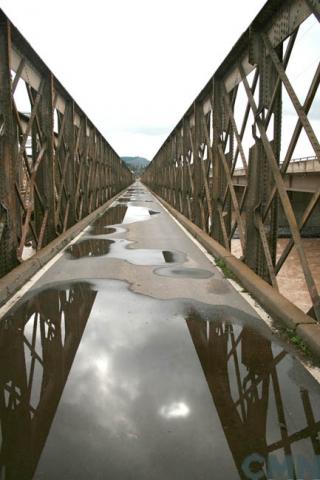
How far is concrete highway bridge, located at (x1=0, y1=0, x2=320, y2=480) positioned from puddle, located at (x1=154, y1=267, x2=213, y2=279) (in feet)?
0.12

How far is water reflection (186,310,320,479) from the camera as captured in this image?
2578mm

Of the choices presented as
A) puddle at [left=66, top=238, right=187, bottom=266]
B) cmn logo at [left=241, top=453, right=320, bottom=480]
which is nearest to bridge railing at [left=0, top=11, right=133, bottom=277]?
puddle at [left=66, top=238, right=187, bottom=266]

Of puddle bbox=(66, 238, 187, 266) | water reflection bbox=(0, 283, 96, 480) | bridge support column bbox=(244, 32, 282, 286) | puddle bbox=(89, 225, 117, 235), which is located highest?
bridge support column bbox=(244, 32, 282, 286)

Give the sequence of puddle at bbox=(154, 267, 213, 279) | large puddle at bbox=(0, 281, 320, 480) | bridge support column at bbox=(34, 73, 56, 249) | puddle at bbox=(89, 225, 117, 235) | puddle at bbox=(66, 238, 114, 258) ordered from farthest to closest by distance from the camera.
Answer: puddle at bbox=(89, 225, 117, 235) → bridge support column at bbox=(34, 73, 56, 249) → puddle at bbox=(66, 238, 114, 258) → puddle at bbox=(154, 267, 213, 279) → large puddle at bbox=(0, 281, 320, 480)

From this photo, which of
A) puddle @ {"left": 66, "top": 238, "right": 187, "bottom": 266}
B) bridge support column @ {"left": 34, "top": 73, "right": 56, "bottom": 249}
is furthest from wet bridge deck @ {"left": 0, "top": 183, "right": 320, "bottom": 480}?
bridge support column @ {"left": 34, "top": 73, "right": 56, "bottom": 249}

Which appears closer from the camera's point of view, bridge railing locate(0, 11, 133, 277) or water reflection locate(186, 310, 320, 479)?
water reflection locate(186, 310, 320, 479)

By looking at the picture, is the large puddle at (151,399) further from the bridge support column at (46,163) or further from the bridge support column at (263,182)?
the bridge support column at (46,163)

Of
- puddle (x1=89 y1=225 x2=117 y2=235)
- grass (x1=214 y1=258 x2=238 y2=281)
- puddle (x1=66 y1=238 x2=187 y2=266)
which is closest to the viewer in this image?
grass (x1=214 y1=258 x2=238 y2=281)

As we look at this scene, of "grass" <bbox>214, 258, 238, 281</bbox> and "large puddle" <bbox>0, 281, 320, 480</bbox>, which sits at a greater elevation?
"grass" <bbox>214, 258, 238, 281</bbox>

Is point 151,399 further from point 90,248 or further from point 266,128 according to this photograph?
point 90,248

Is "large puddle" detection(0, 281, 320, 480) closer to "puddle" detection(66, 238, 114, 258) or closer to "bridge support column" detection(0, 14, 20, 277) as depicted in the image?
"bridge support column" detection(0, 14, 20, 277)

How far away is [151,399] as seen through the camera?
3244 millimetres

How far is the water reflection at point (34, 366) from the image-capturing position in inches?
105

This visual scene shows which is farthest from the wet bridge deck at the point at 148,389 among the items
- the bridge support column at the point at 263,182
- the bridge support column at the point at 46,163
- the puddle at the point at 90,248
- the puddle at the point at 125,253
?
the bridge support column at the point at 46,163
